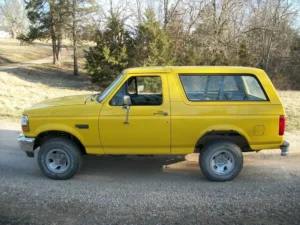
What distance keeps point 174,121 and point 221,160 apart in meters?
1.09

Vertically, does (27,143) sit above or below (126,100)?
below

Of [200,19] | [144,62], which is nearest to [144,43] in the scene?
[144,62]

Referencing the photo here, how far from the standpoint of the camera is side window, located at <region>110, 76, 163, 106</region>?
5.57 metres

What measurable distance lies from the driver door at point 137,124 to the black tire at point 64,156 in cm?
54

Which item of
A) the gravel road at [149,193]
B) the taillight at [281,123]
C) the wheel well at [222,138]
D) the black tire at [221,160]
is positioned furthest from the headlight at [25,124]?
the taillight at [281,123]

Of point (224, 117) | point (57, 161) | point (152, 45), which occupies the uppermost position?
point (152, 45)

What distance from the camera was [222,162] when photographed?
224 inches

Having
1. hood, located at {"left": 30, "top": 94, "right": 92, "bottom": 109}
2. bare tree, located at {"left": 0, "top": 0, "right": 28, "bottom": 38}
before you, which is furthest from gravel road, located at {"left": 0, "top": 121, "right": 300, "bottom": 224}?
bare tree, located at {"left": 0, "top": 0, "right": 28, "bottom": 38}

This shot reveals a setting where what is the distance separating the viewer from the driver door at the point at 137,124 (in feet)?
18.0

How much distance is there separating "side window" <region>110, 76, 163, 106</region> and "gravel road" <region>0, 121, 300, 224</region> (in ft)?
4.48

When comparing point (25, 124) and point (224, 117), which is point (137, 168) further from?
point (25, 124)

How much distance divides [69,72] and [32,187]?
94.2 ft

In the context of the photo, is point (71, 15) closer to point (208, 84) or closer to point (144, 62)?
point (144, 62)

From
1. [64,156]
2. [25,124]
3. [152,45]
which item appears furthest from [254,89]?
[152,45]
